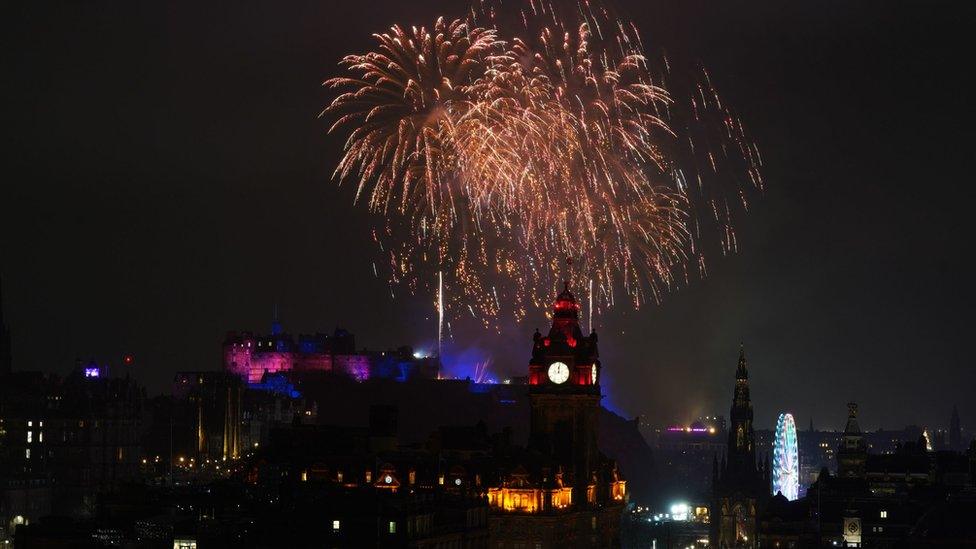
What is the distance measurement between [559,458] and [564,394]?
202 inches

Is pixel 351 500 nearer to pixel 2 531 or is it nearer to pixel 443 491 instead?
pixel 443 491

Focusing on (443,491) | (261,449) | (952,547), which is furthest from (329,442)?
(952,547)

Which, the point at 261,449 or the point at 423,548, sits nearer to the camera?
the point at 423,548

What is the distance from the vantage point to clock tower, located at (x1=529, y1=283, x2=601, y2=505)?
15338cm

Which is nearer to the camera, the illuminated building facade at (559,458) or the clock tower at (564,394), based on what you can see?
the illuminated building facade at (559,458)

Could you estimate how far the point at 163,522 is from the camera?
126 meters

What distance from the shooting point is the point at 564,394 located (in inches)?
6033

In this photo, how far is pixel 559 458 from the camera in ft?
504

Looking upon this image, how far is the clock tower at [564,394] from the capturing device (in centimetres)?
15338

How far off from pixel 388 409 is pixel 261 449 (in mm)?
12854

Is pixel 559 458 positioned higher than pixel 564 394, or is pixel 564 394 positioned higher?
pixel 564 394

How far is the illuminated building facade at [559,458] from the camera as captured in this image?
14662 cm

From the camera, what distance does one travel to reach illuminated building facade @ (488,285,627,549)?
14662cm

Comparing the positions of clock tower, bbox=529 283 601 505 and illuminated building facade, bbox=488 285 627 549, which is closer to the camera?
illuminated building facade, bbox=488 285 627 549
